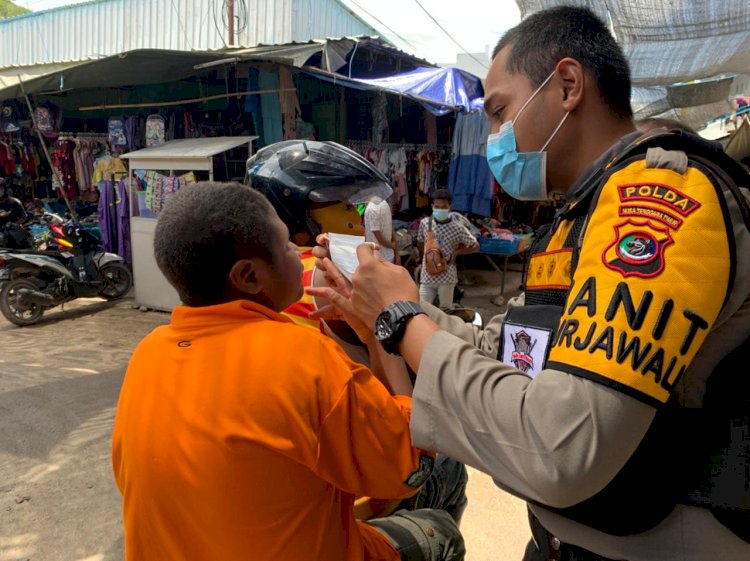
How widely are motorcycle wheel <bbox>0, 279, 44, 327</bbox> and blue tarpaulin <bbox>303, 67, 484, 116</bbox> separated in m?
4.25

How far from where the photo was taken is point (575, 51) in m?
1.10

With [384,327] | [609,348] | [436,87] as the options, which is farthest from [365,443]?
[436,87]

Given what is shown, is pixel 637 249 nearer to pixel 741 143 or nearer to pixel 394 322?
pixel 394 322

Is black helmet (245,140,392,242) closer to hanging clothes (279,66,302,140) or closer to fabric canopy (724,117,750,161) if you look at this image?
hanging clothes (279,66,302,140)

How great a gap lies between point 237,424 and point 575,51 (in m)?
1.01

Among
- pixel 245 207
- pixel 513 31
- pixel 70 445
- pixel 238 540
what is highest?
pixel 513 31

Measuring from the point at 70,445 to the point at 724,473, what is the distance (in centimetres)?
385

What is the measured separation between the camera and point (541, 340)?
999 mm

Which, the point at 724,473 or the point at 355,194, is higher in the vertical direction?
the point at 355,194

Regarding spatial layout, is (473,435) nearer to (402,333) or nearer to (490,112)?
(402,333)

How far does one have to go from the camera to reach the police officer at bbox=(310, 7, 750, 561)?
733mm

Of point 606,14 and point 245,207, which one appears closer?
point 245,207

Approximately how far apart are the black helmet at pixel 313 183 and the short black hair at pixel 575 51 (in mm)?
894

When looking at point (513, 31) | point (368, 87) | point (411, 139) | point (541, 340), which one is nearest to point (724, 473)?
point (541, 340)
